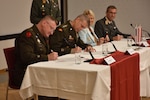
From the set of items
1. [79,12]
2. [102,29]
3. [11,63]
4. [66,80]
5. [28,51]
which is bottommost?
[66,80]

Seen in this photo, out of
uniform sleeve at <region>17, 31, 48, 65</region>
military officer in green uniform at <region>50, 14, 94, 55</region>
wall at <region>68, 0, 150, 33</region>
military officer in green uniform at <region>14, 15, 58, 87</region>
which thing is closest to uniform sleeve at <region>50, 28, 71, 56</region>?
military officer in green uniform at <region>50, 14, 94, 55</region>

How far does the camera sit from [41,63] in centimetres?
305

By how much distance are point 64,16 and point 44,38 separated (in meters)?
3.32

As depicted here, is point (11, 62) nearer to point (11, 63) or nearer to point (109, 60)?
point (11, 63)

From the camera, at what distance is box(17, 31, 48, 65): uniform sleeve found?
10.5ft

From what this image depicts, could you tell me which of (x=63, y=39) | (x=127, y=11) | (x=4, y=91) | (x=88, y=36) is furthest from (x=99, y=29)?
(x=127, y=11)

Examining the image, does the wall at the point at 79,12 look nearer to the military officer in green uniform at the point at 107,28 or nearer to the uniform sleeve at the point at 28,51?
the military officer in green uniform at the point at 107,28

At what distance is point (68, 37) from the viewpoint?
3973 mm

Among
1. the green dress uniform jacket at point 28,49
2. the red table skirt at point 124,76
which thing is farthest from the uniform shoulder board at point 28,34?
the red table skirt at point 124,76

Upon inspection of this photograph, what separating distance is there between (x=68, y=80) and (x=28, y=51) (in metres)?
0.64

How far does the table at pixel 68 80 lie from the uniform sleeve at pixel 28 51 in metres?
0.16

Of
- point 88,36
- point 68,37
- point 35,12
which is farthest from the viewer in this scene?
point 88,36

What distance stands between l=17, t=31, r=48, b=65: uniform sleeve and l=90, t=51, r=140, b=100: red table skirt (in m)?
0.57

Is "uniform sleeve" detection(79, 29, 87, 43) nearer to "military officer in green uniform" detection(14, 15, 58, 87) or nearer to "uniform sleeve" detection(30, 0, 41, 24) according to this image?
"uniform sleeve" detection(30, 0, 41, 24)
